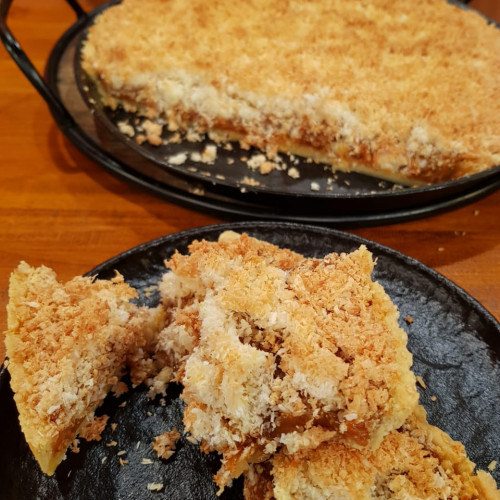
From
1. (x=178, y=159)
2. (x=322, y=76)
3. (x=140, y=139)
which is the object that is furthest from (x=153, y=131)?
(x=322, y=76)

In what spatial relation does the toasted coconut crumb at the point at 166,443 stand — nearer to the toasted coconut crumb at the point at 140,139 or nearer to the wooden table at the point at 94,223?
the wooden table at the point at 94,223

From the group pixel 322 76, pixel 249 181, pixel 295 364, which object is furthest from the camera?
pixel 322 76

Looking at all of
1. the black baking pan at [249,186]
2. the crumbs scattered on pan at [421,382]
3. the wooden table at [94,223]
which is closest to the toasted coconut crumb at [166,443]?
the crumbs scattered on pan at [421,382]

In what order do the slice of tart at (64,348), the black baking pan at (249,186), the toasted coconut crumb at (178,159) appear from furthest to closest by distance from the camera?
the toasted coconut crumb at (178,159), the black baking pan at (249,186), the slice of tart at (64,348)

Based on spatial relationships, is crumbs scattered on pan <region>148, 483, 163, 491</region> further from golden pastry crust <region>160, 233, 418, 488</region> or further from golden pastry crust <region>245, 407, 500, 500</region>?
golden pastry crust <region>245, 407, 500, 500</region>

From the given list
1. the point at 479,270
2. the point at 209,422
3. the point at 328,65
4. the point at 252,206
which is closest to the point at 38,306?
the point at 209,422

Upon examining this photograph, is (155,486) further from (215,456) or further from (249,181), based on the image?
(249,181)
